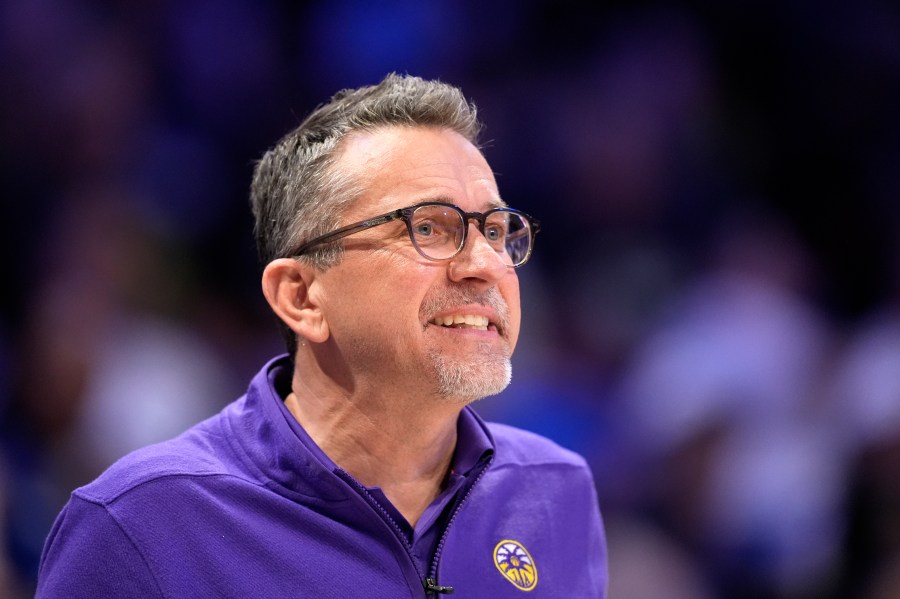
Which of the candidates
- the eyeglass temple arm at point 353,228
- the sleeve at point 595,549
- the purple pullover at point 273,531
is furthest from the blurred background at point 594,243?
the eyeglass temple arm at point 353,228

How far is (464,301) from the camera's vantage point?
2443 mm

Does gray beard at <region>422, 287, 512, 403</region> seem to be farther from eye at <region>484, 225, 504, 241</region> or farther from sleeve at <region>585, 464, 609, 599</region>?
sleeve at <region>585, 464, 609, 599</region>

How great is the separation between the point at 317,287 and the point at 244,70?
369 cm

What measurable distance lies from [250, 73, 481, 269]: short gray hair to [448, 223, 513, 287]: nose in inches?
11.1

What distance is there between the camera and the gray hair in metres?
2.54

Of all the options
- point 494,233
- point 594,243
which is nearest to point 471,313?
A: point 494,233

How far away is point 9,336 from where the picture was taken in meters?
Answer: 4.79

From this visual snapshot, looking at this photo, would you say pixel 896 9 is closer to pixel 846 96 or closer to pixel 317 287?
pixel 846 96

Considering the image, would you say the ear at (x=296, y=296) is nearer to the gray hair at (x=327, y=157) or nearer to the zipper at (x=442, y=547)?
the gray hair at (x=327, y=157)

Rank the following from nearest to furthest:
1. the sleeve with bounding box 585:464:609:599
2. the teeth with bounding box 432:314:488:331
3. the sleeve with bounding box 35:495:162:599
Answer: the sleeve with bounding box 35:495:162:599
the teeth with bounding box 432:314:488:331
the sleeve with bounding box 585:464:609:599

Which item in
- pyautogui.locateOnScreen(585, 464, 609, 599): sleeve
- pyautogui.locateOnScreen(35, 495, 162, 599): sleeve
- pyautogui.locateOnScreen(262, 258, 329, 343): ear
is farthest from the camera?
pyautogui.locateOnScreen(585, 464, 609, 599): sleeve

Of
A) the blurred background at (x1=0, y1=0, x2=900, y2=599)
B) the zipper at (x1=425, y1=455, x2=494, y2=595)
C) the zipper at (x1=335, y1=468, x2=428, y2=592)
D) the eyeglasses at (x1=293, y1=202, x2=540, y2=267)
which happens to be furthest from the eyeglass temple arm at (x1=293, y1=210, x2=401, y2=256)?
the blurred background at (x1=0, y1=0, x2=900, y2=599)

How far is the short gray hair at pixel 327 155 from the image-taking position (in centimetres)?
254

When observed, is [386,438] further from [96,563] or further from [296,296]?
[96,563]
